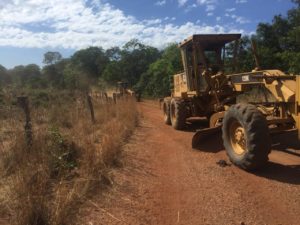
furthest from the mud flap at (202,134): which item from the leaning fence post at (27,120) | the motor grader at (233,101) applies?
the leaning fence post at (27,120)

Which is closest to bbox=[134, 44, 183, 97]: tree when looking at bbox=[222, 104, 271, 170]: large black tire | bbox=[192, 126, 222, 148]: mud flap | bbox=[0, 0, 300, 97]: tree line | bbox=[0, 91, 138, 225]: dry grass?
bbox=[0, 0, 300, 97]: tree line

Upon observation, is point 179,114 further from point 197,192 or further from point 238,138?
point 197,192

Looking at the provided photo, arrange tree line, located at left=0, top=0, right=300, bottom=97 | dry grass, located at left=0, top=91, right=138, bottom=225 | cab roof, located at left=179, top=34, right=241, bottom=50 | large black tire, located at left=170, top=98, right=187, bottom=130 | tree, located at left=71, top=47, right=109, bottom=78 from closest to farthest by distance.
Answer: dry grass, located at left=0, top=91, right=138, bottom=225 → cab roof, located at left=179, top=34, right=241, bottom=50 → large black tire, located at left=170, top=98, right=187, bottom=130 → tree line, located at left=0, top=0, right=300, bottom=97 → tree, located at left=71, top=47, right=109, bottom=78

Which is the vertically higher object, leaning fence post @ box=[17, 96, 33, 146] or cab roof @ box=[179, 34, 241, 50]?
cab roof @ box=[179, 34, 241, 50]

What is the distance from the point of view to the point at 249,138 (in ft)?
19.9

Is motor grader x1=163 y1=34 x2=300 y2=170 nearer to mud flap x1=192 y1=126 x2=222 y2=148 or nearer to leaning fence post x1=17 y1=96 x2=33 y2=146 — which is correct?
mud flap x1=192 y1=126 x2=222 y2=148

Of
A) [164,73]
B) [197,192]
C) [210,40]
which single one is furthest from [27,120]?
[164,73]

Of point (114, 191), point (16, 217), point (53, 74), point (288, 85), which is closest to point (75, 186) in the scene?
point (114, 191)

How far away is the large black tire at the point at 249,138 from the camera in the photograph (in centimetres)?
598

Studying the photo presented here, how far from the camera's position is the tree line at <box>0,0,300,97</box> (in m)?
22.1

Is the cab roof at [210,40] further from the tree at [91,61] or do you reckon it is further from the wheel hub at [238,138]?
the tree at [91,61]

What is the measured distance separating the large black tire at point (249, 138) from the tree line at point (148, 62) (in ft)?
15.0

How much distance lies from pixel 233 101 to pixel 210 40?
1.94 meters

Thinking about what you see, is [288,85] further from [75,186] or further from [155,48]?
[155,48]
